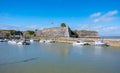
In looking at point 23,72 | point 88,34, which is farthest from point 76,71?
point 88,34

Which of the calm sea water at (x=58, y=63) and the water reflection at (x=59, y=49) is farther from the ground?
the water reflection at (x=59, y=49)

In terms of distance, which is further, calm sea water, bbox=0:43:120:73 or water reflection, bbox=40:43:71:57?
water reflection, bbox=40:43:71:57

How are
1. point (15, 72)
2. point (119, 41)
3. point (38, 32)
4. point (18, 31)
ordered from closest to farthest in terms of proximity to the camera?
point (15, 72) < point (119, 41) < point (38, 32) < point (18, 31)

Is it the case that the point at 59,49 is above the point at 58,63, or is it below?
above

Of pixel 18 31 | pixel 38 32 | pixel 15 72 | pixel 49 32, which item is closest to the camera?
pixel 15 72

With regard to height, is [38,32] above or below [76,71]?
above

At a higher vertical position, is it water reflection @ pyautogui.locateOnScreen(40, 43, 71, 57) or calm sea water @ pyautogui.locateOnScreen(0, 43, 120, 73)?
water reflection @ pyautogui.locateOnScreen(40, 43, 71, 57)

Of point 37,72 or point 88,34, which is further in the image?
point 88,34

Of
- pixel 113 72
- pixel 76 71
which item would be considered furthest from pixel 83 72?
pixel 113 72

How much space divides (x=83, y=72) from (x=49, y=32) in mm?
93898

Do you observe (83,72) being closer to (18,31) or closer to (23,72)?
(23,72)

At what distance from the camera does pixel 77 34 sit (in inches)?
4493

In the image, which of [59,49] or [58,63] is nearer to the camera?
[58,63]

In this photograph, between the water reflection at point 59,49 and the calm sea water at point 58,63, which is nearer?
the calm sea water at point 58,63
